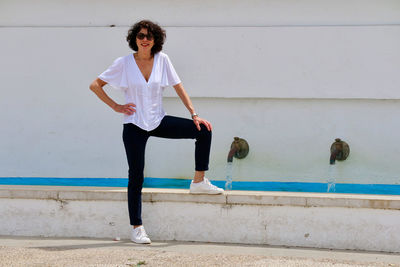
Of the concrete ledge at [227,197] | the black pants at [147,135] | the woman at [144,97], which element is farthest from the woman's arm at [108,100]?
the concrete ledge at [227,197]

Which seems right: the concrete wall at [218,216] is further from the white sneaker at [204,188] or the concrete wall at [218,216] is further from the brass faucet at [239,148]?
the brass faucet at [239,148]

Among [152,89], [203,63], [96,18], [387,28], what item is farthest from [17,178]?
[387,28]

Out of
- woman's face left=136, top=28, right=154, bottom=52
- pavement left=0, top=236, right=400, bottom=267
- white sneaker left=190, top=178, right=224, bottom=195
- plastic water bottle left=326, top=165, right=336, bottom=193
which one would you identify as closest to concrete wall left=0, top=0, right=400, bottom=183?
plastic water bottle left=326, top=165, right=336, bottom=193

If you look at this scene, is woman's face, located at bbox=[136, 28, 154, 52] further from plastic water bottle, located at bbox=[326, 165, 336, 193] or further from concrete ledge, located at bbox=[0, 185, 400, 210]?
plastic water bottle, located at bbox=[326, 165, 336, 193]

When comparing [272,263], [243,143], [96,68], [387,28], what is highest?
[387,28]

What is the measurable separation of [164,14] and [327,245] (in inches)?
127

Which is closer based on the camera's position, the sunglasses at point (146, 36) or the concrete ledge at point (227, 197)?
the sunglasses at point (146, 36)

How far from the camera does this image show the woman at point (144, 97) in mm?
4863

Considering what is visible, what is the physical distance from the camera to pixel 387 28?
672 cm

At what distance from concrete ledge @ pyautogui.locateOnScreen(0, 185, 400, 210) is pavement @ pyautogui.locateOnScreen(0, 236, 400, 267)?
35 cm

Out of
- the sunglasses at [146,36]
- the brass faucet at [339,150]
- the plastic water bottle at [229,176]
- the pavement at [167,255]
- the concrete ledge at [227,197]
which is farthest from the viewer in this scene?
the plastic water bottle at [229,176]

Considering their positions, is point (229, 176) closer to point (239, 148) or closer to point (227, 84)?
point (239, 148)

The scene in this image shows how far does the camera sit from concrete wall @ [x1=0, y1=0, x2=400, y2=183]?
6793 millimetres

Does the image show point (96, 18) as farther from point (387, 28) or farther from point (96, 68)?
point (387, 28)
